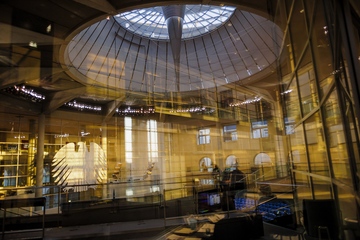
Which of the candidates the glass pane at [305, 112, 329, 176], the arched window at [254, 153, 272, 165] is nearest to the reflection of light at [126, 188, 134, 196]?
the glass pane at [305, 112, 329, 176]

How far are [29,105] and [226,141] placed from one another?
15.1 metres

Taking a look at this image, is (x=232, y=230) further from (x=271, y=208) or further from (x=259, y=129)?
(x=259, y=129)

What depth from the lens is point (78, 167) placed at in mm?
14289

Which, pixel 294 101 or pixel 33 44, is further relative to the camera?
pixel 33 44

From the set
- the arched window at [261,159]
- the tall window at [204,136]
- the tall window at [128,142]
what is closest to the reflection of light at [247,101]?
the tall window at [204,136]

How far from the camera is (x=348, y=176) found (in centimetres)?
274

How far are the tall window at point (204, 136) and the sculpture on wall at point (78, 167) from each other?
8.64m

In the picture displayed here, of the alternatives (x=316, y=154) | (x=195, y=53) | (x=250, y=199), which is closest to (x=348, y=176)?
(x=316, y=154)

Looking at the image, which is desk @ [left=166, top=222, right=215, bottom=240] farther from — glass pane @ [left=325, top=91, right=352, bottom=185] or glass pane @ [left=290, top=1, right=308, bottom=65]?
glass pane @ [left=290, top=1, right=308, bottom=65]

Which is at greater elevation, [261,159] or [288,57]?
[288,57]

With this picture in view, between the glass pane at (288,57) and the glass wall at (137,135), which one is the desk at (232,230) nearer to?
the glass wall at (137,135)

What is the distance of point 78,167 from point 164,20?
1377 centimetres

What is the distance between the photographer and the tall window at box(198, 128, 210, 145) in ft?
71.6

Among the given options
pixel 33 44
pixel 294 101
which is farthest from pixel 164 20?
pixel 294 101
